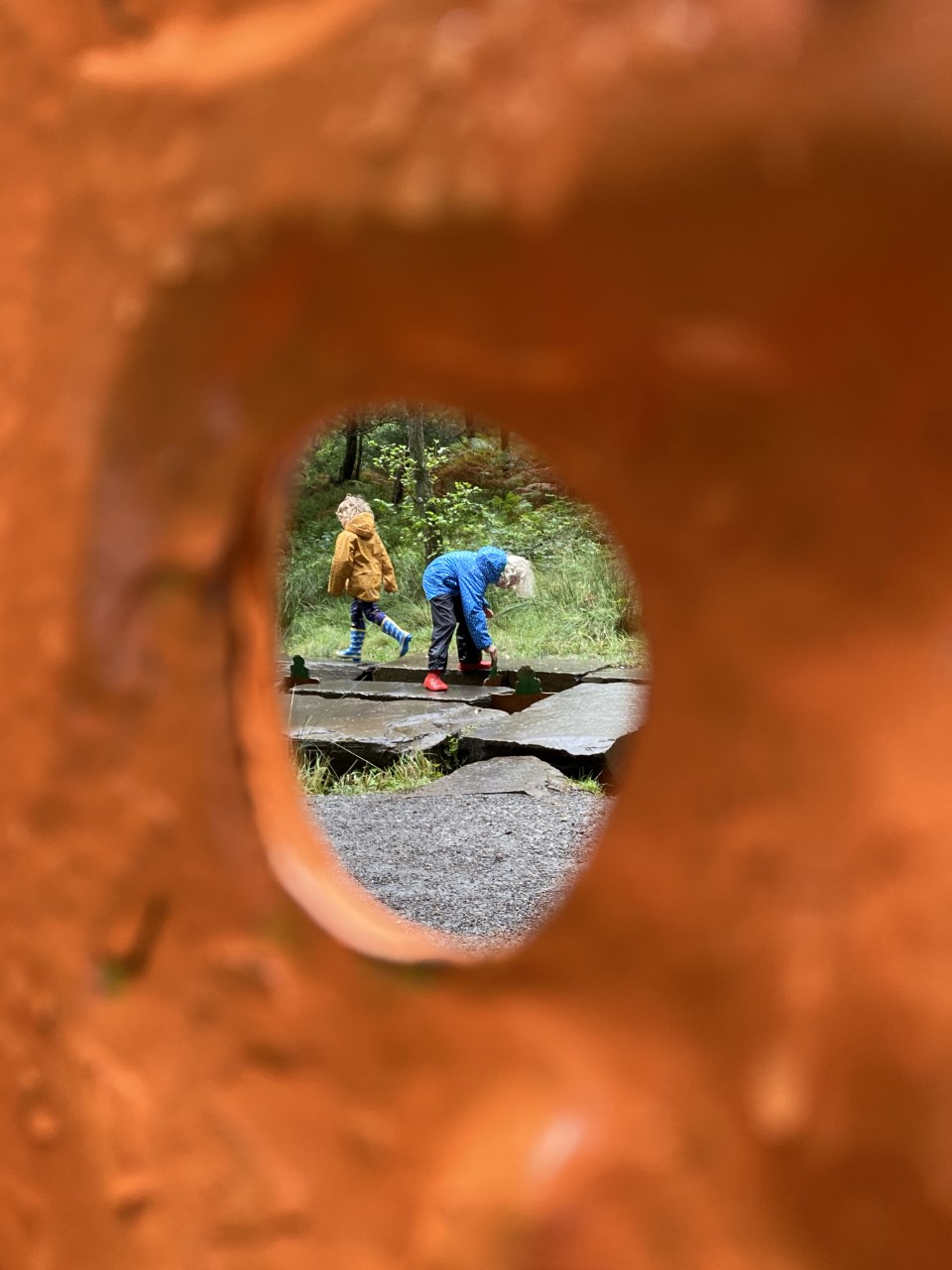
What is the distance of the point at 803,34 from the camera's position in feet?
1.27

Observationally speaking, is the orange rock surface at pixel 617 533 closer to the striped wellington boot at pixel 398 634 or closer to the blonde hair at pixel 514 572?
the blonde hair at pixel 514 572

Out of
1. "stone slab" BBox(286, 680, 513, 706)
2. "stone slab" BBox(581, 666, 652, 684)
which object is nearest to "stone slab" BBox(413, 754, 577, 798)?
"stone slab" BBox(286, 680, 513, 706)

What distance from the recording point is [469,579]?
481 centimetres

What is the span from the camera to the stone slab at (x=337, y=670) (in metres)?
5.14

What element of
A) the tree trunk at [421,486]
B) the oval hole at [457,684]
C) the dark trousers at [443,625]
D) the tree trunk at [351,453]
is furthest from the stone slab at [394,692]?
the tree trunk at [351,453]

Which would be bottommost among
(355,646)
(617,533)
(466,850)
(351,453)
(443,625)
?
(466,850)

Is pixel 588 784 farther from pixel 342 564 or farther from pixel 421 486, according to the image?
pixel 421 486

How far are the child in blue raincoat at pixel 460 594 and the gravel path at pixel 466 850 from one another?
1241mm

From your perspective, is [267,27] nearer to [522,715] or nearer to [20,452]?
[20,452]

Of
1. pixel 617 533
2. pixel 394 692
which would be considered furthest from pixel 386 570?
pixel 617 533

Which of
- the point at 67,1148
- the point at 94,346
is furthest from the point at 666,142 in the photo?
the point at 67,1148

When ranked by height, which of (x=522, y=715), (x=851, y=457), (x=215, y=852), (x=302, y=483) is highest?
(x=302, y=483)

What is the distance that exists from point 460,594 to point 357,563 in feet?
2.65

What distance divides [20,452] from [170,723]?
0.17 metres
